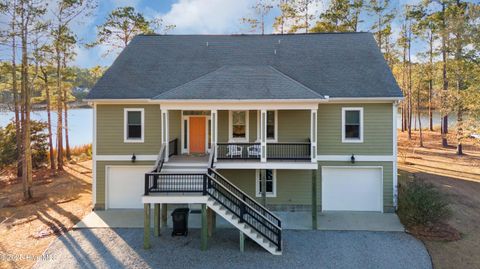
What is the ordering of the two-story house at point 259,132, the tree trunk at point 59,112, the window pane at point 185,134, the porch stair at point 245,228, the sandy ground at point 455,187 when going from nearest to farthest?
the sandy ground at point 455,187
the porch stair at point 245,228
the two-story house at point 259,132
the window pane at point 185,134
the tree trunk at point 59,112

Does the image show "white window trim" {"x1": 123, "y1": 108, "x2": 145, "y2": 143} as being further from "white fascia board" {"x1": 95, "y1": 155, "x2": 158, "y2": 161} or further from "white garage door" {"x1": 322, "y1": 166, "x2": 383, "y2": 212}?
"white garage door" {"x1": 322, "y1": 166, "x2": 383, "y2": 212}

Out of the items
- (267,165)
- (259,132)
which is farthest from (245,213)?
(259,132)

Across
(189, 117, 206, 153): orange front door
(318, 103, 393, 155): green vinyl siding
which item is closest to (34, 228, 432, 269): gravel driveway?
(318, 103, 393, 155): green vinyl siding

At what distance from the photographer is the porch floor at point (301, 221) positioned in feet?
39.0

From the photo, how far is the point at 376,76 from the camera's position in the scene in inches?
552

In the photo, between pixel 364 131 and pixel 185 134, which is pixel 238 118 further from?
pixel 364 131

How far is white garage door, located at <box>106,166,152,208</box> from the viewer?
1403cm

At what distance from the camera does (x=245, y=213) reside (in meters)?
10.1

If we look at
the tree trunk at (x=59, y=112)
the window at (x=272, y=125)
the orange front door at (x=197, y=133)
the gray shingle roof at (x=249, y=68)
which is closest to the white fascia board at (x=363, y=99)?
the gray shingle roof at (x=249, y=68)

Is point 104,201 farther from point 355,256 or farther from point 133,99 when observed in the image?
point 355,256

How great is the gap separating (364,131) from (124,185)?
1147 cm

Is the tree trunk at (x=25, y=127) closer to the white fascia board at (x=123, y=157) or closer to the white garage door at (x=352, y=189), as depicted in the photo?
the white fascia board at (x=123, y=157)

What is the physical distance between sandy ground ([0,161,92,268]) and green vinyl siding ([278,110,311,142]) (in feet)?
32.4

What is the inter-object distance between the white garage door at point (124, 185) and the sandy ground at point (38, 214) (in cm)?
131
